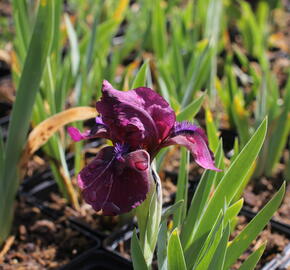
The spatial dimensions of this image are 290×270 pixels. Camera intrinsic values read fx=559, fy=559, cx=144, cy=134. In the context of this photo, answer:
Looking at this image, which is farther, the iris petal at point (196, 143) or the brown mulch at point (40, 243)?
the brown mulch at point (40, 243)

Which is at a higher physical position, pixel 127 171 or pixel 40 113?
pixel 127 171

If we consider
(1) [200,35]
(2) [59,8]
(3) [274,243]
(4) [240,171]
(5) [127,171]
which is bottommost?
(3) [274,243]

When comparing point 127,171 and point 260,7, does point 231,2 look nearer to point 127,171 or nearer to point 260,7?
point 260,7

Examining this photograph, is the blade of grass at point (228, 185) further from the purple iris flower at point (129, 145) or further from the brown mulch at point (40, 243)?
the brown mulch at point (40, 243)

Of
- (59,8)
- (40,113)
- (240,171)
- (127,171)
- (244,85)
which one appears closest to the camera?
(127,171)

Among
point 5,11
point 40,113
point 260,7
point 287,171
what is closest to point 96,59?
point 40,113

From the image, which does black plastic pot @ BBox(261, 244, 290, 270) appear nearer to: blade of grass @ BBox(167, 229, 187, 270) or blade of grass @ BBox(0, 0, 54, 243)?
blade of grass @ BBox(167, 229, 187, 270)

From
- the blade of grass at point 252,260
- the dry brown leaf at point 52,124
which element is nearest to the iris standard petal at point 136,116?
the blade of grass at point 252,260

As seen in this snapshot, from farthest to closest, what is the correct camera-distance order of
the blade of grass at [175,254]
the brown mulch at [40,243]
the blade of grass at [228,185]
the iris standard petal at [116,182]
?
the brown mulch at [40,243]
the blade of grass at [228,185]
the blade of grass at [175,254]
the iris standard petal at [116,182]

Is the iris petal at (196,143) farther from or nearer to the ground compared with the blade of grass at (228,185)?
farther from the ground
